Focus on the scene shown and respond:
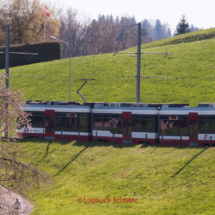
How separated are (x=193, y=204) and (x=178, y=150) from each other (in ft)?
20.1

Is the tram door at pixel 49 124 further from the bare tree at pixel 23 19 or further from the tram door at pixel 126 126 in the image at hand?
the bare tree at pixel 23 19

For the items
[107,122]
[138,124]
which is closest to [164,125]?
[138,124]

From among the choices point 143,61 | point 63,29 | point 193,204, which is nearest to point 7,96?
point 193,204

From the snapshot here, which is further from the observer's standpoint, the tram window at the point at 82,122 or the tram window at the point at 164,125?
the tram window at the point at 82,122

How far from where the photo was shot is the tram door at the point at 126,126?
24.5 meters

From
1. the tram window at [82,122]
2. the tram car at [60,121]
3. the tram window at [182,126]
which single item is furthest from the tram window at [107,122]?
the tram window at [182,126]

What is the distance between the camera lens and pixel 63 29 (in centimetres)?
8825

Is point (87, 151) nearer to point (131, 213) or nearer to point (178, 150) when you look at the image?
point (178, 150)

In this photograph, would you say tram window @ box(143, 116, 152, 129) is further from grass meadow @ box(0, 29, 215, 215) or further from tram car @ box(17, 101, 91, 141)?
tram car @ box(17, 101, 91, 141)

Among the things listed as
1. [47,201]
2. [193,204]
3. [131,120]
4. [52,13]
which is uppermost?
[52,13]

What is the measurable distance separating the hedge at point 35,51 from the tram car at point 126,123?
1096 inches

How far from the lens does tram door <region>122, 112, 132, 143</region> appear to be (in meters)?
24.5

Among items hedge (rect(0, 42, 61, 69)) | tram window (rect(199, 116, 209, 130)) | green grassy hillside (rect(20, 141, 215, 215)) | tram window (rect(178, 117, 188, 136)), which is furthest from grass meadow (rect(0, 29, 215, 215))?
hedge (rect(0, 42, 61, 69))

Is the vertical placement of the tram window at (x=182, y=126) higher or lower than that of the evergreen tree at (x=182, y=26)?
lower
